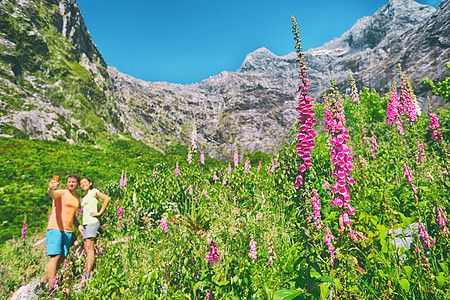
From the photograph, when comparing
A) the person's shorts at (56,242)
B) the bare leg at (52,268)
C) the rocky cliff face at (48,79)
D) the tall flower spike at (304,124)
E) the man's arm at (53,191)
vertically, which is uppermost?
the rocky cliff face at (48,79)

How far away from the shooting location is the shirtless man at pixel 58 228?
Answer: 14.1 ft

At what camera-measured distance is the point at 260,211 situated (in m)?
4.47

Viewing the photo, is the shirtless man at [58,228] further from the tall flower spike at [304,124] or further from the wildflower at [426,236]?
the wildflower at [426,236]

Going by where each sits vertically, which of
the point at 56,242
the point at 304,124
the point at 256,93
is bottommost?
the point at 56,242

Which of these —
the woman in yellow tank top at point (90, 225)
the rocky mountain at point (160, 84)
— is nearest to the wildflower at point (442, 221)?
the rocky mountain at point (160, 84)

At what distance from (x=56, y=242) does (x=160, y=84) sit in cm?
16096

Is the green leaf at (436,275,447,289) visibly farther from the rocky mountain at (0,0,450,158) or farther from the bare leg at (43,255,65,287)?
the bare leg at (43,255,65,287)

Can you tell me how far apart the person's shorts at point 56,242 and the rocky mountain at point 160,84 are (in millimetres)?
4004

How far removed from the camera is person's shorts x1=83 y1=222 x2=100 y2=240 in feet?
16.5

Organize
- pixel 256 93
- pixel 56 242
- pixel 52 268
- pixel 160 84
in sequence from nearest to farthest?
pixel 52 268, pixel 56 242, pixel 256 93, pixel 160 84

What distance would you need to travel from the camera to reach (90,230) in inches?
200

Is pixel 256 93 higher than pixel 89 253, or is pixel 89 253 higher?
pixel 256 93

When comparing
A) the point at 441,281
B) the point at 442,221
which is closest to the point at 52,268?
the point at 441,281

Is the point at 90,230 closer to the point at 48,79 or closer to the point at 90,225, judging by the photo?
the point at 90,225
